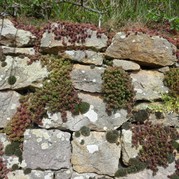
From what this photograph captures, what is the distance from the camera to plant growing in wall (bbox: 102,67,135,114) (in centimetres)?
373

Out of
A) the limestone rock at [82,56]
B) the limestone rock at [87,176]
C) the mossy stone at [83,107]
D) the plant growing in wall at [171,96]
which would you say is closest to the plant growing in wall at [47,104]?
the mossy stone at [83,107]

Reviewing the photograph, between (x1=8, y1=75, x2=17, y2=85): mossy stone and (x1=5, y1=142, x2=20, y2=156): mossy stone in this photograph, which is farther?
(x1=8, y1=75, x2=17, y2=85): mossy stone

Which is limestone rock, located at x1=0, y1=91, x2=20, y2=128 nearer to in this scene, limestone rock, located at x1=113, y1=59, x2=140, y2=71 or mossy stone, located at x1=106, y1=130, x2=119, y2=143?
mossy stone, located at x1=106, y1=130, x2=119, y2=143

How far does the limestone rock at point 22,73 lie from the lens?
12.6 feet

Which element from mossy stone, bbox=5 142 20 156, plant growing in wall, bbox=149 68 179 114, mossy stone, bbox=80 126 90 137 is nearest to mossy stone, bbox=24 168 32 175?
mossy stone, bbox=5 142 20 156

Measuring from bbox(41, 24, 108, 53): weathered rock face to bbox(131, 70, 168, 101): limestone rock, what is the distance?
2.12 feet

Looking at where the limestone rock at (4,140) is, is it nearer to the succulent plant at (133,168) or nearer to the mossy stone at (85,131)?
the mossy stone at (85,131)

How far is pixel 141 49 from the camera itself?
3879 mm

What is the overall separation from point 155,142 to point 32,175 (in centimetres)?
166

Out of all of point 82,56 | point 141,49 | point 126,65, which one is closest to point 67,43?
point 82,56

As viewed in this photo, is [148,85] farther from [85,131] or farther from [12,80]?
[12,80]

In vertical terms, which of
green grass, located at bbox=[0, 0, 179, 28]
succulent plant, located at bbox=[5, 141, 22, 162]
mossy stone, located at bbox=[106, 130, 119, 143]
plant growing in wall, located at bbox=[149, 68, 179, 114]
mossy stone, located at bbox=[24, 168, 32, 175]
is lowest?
mossy stone, located at bbox=[24, 168, 32, 175]

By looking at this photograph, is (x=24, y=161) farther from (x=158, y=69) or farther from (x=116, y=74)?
(x=158, y=69)

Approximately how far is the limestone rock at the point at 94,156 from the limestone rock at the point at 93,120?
0.55 feet
